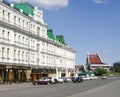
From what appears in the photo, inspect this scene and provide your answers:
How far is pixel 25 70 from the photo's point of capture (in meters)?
75.7

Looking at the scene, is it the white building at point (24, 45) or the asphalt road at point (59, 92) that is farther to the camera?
the white building at point (24, 45)

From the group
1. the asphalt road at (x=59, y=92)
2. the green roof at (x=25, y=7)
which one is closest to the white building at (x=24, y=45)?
the green roof at (x=25, y=7)

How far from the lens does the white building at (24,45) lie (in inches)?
2574

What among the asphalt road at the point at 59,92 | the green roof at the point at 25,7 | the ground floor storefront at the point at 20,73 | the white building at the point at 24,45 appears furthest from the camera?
the green roof at the point at 25,7

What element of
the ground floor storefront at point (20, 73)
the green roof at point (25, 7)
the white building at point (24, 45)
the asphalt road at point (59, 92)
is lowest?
the asphalt road at point (59, 92)

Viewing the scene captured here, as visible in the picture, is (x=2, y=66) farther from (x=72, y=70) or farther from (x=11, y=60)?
(x=72, y=70)

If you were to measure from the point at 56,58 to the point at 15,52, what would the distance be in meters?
34.7

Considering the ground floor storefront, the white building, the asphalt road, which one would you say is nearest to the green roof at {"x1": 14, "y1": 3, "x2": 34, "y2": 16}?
the white building

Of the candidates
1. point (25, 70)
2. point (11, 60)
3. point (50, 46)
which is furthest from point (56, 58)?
point (11, 60)

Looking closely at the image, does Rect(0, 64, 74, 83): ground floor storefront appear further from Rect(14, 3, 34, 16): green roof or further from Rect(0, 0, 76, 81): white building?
Rect(14, 3, 34, 16): green roof

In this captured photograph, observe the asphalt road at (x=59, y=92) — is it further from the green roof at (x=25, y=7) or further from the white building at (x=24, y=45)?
the green roof at (x=25, y=7)

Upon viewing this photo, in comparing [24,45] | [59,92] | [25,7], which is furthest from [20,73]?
[59,92]

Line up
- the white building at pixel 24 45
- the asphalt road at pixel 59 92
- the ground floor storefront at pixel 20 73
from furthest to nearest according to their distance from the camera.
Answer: the white building at pixel 24 45
the ground floor storefront at pixel 20 73
the asphalt road at pixel 59 92

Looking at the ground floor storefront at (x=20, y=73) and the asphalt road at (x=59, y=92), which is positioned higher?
the ground floor storefront at (x=20, y=73)
